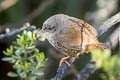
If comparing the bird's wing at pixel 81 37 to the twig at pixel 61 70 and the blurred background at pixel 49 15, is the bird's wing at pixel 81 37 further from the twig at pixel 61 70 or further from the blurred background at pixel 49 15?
the blurred background at pixel 49 15

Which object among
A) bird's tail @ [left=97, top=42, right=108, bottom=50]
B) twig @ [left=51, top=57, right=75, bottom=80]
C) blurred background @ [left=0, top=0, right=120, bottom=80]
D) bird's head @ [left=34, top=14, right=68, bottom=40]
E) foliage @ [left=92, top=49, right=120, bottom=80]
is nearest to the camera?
foliage @ [left=92, top=49, right=120, bottom=80]

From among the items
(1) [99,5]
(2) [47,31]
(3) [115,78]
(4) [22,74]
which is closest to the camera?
(3) [115,78]

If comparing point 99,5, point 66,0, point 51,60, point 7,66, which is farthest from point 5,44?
point 99,5

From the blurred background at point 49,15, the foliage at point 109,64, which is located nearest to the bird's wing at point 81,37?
the blurred background at point 49,15

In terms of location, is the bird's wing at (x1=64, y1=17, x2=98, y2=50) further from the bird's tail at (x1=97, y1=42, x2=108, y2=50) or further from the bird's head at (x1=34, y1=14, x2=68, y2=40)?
the bird's head at (x1=34, y1=14, x2=68, y2=40)

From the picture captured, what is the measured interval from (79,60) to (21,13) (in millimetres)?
1123

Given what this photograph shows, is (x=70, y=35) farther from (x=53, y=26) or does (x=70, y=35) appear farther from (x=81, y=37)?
(x=53, y=26)

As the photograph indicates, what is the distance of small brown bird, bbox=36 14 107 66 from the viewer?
2.87m

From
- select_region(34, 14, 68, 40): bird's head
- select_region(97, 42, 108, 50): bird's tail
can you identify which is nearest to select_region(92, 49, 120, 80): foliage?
select_region(97, 42, 108, 50): bird's tail

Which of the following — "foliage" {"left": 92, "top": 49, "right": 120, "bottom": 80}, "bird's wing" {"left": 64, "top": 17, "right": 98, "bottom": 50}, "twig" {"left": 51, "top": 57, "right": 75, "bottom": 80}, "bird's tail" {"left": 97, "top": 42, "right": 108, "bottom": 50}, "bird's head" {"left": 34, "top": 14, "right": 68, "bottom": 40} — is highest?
"bird's head" {"left": 34, "top": 14, "right": 68, "bottom": 40}

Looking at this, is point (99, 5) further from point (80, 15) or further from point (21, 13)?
point (21, 13)

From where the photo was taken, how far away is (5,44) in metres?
4.76

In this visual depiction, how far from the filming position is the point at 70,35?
298cm

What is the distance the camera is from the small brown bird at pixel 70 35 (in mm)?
2873
